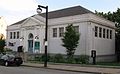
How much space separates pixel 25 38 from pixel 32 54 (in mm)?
4352

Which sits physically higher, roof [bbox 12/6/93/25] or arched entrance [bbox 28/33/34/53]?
roof [bbox 12/6/93/25]

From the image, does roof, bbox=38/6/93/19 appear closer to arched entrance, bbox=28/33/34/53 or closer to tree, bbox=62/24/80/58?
arched entrance, bbox=28/33/34/53

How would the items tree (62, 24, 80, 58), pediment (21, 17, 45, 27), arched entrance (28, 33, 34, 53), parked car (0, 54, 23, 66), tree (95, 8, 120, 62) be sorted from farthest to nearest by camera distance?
arched entrance (28, 33, 34, 53) < tree (95, 8, 120, 62) < pediment (21, 17, 45, 27) < tree (62, 24, 80, 58) < parked car (0, 54, 23, 66)

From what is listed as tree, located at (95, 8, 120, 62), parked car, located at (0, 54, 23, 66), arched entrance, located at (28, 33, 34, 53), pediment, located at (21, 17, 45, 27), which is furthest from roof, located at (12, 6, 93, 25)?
parked car, located at (0, 54, 23, 66)

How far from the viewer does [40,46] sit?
39.6m

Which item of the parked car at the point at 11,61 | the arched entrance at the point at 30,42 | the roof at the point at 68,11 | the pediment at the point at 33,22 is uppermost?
the roof at the point at 68,11

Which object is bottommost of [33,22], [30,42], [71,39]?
[30,42]

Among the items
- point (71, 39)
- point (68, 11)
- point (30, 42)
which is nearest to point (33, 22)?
point (30, 42)

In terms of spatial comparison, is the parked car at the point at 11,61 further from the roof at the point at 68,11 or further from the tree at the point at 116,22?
the tree at the point at 116,22

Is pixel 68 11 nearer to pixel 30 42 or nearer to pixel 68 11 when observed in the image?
pixel 68 11

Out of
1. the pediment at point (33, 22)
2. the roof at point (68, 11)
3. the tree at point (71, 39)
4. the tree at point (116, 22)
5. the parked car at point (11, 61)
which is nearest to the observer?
the parked car at point (11, 61)

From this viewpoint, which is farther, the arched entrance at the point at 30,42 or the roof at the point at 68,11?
the arched entrance at the point at 30,42

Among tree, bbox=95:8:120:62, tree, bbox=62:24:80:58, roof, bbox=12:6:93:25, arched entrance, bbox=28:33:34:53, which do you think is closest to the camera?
tree, bbox=62:24:80:58

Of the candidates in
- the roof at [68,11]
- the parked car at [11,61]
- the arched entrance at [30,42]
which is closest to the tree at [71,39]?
the roof at [68,11]
